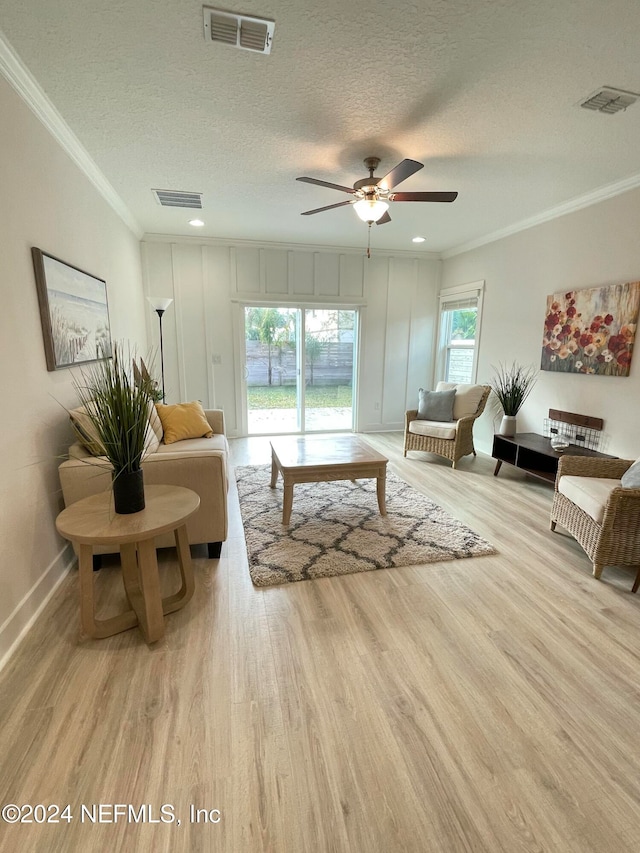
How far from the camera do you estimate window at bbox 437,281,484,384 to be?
5.03m

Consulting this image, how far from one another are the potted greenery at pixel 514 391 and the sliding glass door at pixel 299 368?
2230 millimetres

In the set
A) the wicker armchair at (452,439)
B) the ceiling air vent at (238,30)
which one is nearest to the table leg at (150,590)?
the ceiling air vent at (238,30)

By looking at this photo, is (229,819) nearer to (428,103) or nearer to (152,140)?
(428,103)

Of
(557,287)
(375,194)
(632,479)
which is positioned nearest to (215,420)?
(375,194)

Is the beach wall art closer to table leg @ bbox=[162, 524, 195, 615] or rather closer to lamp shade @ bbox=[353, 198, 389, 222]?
table leg @ bbox=[162, 524, 195, 615]

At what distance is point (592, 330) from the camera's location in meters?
3.40

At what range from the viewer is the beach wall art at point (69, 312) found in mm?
2092

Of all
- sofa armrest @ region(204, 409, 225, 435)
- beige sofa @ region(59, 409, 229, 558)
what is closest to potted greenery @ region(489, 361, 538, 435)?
sofa armrest @ region(204, 409, 225, 435)

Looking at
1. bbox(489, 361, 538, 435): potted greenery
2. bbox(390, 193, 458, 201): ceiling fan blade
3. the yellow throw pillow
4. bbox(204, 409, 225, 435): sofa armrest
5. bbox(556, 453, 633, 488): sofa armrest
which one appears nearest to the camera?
bbox(390, 193, 458, 201): ceiling fan blade

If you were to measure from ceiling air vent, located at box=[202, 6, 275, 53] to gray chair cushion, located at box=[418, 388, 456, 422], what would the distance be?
3564 mm

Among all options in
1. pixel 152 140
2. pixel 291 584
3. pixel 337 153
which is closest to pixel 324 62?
pixel 337 153

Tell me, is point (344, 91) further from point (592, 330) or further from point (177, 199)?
point (592, 330)

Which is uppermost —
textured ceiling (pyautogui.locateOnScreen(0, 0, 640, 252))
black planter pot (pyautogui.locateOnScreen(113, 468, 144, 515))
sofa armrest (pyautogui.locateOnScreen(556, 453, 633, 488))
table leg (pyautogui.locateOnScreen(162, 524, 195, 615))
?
textured ceiling (pyautogui.locateOnScreen(0, 0, 640, 252))

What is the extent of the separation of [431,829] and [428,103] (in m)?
3.09
